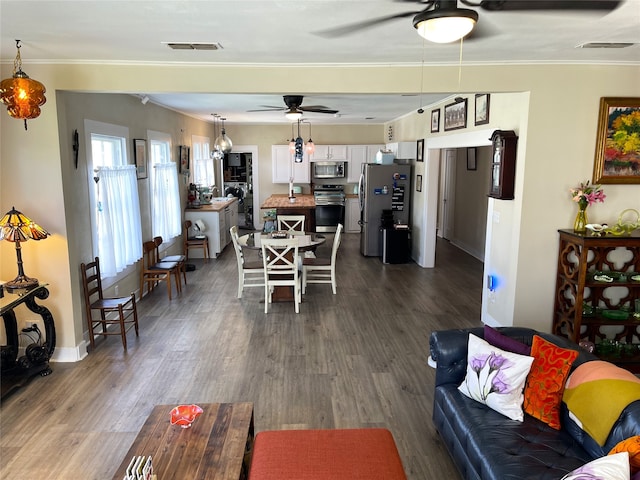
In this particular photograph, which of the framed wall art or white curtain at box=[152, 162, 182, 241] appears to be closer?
the framed wall art

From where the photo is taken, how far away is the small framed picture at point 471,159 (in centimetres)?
855

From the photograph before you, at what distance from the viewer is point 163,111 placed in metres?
6.98

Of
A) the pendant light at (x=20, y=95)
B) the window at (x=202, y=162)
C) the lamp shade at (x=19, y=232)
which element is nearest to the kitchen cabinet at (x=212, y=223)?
the window at (x=202, y=162)

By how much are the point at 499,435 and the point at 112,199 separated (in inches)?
172

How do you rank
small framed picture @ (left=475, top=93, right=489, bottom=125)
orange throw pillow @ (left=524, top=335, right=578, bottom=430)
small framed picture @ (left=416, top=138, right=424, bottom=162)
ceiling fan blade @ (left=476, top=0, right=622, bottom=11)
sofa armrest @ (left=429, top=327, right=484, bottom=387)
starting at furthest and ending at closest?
small framed picture @ (left=416, top=138, right=424, bottom=162) → small framed picture @ (left=475, top=93, right=489, bottom=125) → sofa armrest @ (left=429, top=327, right=484, bottom=387) → orange throw pillow @ (left=524, top=335, right=578, bottom=430) → ceiling fan blade @ (left=476, top=0, right=622, bottom=11)

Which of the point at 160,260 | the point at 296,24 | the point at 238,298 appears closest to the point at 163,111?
the point at 160,260

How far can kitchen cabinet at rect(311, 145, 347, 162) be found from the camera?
10.8 metres

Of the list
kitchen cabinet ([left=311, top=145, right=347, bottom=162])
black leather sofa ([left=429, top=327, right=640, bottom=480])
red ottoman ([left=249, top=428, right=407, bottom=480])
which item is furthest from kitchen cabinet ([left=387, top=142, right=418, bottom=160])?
red ottoman ([left=249, top=428, right=407, bottom=480])

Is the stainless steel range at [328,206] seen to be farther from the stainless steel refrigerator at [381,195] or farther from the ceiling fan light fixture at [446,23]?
the ceiling fan light fixture at [446,23]

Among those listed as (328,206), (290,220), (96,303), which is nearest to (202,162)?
(328,206)

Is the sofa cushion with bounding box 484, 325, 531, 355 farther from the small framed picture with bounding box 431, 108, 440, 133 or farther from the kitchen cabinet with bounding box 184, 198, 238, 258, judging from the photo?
the kitchen cabinet with bounding box 184, 198, 238, 258

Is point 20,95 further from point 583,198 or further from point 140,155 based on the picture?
point 583,198

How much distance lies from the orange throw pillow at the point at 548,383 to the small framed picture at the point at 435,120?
15.9 ft

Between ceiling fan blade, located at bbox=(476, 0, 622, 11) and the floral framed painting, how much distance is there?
1975mm
